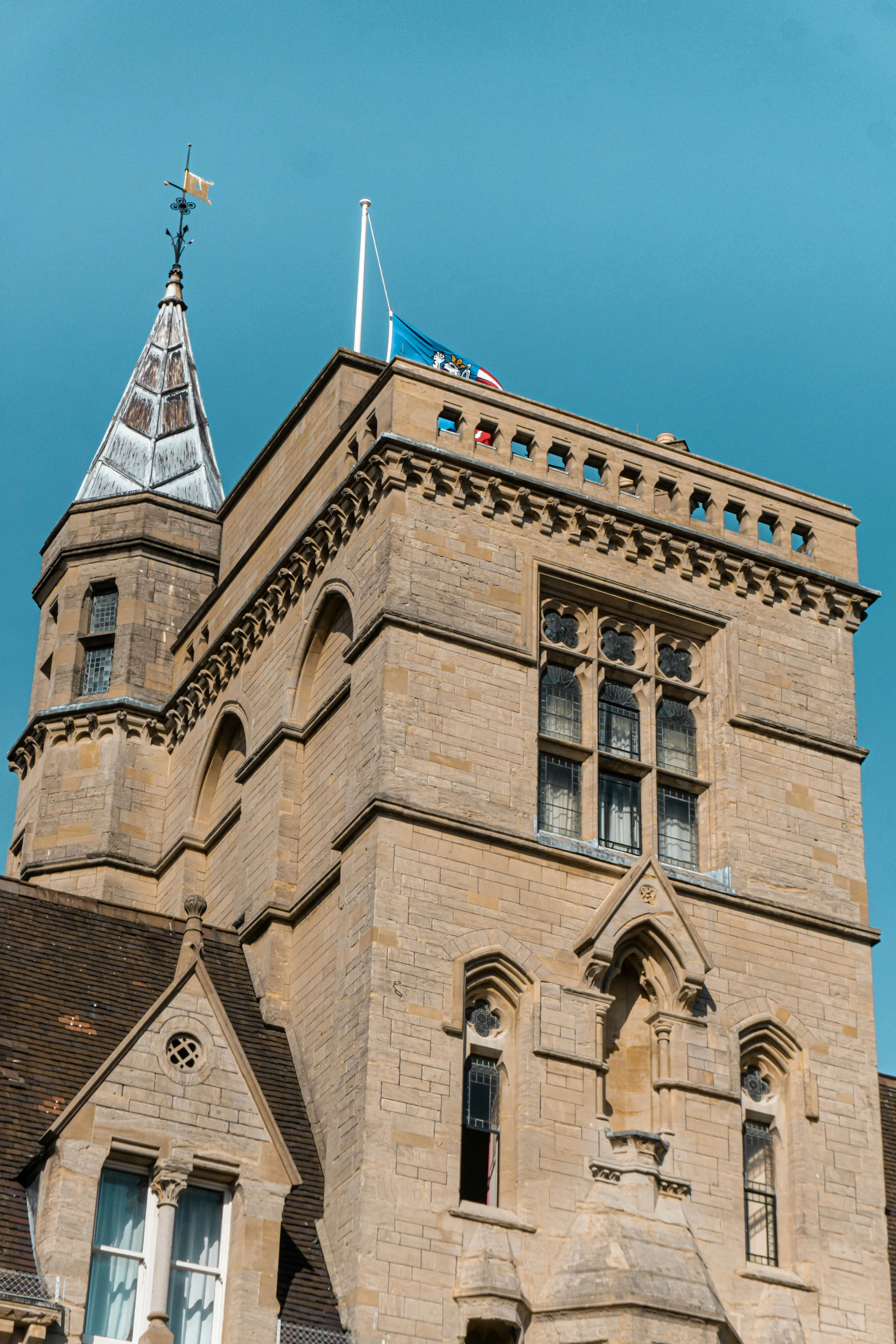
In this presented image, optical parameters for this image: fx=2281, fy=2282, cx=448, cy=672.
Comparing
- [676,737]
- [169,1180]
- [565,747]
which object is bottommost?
[169,1180]

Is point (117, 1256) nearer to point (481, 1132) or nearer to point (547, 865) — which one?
point (481, 1132)

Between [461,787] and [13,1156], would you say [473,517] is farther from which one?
[13,1156]

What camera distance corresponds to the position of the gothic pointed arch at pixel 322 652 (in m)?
28.5

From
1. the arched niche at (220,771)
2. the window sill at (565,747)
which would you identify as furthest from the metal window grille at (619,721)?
the arched niche at (220,771)

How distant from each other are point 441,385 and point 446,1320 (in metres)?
11.5

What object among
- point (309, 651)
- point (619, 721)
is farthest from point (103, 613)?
point (619, 721)

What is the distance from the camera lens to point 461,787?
1022 inches

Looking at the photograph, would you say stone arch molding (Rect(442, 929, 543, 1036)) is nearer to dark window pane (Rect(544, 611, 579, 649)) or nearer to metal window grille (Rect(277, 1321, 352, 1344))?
metal window grille (Rect(277, 1321, 352, 1344))

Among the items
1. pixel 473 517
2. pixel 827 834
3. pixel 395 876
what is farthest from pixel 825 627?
pixel 395 876

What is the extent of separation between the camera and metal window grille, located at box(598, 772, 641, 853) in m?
27.5

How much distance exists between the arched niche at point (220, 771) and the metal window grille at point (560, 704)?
217 inches

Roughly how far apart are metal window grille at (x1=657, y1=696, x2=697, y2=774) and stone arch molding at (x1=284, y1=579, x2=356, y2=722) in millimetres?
4238

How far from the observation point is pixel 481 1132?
80.4ft

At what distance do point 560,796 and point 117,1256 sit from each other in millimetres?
8108
